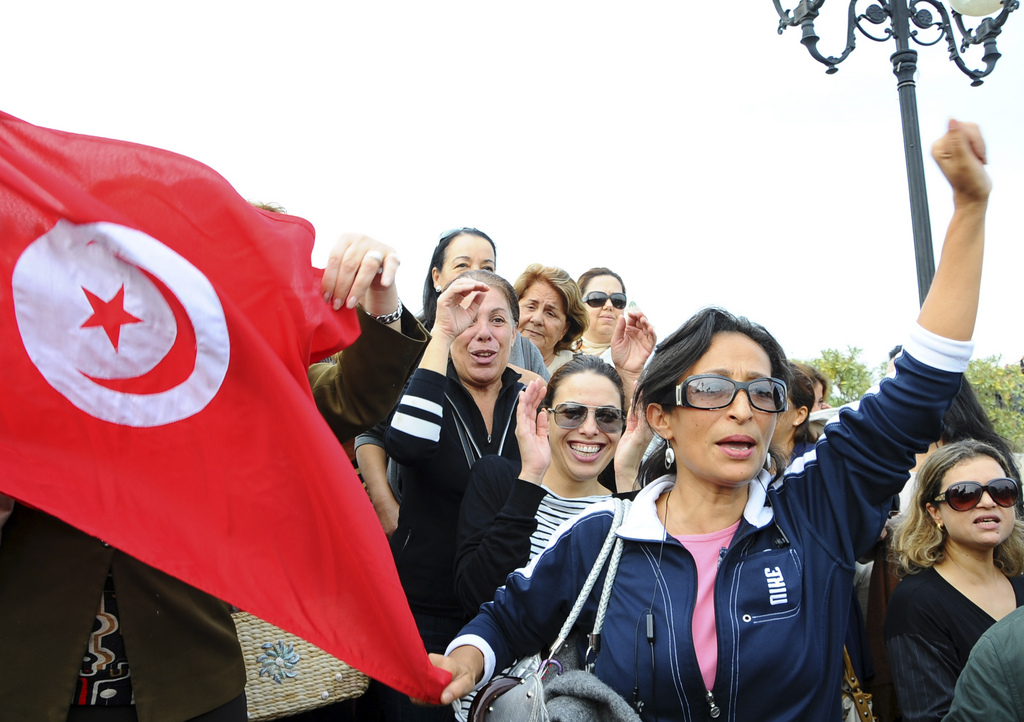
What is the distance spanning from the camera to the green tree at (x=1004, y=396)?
51.4 ft

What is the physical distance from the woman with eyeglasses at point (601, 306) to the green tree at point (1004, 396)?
1221 cm

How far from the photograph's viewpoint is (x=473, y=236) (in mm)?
4746

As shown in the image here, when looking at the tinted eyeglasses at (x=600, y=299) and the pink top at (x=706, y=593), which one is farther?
the tinted eyeglasses at (x=600, y=299)

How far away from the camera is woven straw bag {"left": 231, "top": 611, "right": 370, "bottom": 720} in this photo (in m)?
2.80

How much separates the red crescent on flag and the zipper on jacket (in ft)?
4.71

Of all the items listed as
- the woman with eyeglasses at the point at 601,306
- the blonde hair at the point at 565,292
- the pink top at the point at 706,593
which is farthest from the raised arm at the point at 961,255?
the woman with eyeglasses at the point at 601,306

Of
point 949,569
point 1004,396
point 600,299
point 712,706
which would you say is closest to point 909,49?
point 600,299

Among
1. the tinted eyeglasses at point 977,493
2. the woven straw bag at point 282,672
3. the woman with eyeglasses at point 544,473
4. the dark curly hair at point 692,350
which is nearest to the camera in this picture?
the dark curly hair at point 692,350

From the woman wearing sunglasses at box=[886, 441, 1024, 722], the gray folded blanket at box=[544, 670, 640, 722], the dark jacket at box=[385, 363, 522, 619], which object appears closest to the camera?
the gray folded blanket at box=[544, 670, 640, 722]

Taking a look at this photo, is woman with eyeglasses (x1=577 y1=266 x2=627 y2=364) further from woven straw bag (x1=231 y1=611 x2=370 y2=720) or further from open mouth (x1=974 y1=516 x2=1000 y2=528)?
woven straw bag (x1=231 y1=611 x2=370 y2=720)

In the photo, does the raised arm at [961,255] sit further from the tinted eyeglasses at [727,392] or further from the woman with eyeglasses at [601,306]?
the woman with eyeglasses at [601,306]

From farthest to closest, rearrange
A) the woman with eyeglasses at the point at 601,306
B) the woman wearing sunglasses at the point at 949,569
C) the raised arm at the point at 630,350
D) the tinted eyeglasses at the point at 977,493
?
1. the woman with eyeglasses at the point at 601,306
2. the raised arm at the point at 630,350
3. the tinted eyeglasses at the point at 977,493
4. the woman wearing sunglasses at the point at 949,569

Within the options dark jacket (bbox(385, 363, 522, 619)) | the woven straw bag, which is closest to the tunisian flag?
the woven straw bag

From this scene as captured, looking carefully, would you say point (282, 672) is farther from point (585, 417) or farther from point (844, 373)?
point (844, 373)
